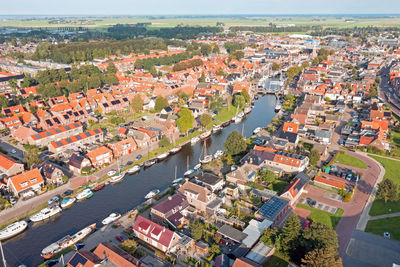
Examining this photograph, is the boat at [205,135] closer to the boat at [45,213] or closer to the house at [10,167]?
the boat at [45,213]

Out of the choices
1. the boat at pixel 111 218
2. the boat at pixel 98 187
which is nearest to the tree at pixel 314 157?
the boat at pixel 111 218

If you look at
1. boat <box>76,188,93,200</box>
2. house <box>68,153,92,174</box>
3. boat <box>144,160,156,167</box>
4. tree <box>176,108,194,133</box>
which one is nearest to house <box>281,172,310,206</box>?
boat <box>144,160,156,167</box>

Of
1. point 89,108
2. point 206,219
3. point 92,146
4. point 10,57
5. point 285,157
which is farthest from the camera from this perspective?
point 10,57

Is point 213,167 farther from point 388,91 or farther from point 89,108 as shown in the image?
point 388,91

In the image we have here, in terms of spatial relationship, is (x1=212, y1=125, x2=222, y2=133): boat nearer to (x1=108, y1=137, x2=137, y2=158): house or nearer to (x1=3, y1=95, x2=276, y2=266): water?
(x1=3, y1=95, x2=276, y2=266): water

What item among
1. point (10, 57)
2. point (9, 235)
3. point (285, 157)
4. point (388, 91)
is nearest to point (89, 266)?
point (9, 235)
